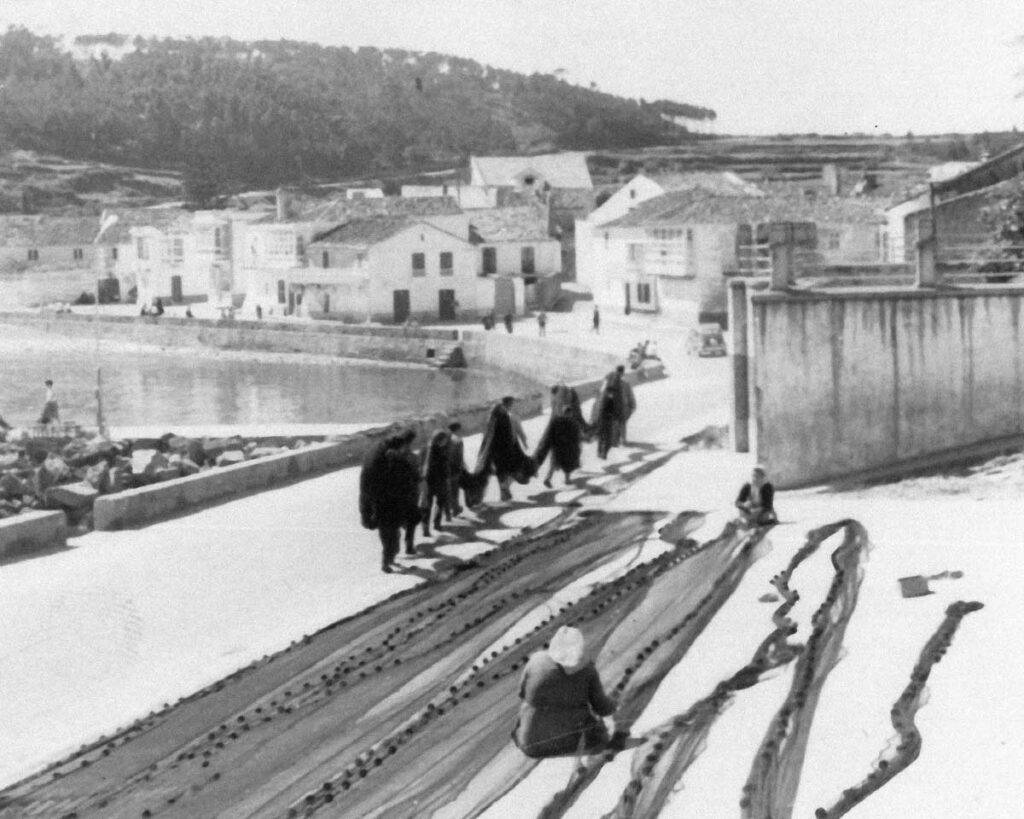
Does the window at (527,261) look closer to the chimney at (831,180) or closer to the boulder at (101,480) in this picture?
the chimney at (831,180)

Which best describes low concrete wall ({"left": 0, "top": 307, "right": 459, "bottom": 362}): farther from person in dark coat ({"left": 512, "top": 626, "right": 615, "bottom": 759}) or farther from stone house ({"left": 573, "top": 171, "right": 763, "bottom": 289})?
person in dark coat ({"left": 512, "top": 626, "right": 615, "bottom": 759})

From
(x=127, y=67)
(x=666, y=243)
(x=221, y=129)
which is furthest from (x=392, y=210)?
(x=221, y=129)

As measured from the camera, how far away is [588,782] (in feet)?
30.2

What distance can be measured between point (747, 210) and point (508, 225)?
17474mm

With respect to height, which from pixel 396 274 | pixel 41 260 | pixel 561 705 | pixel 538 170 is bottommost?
pixel 561 705

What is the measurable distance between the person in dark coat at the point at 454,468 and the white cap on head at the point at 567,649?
837 cm

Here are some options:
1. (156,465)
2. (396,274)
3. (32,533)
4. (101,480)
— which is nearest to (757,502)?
(32,533)

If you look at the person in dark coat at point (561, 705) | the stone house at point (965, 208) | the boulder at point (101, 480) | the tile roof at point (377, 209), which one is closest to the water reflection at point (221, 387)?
the tile roof at point (377, 209)

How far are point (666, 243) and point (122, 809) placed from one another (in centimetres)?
5491

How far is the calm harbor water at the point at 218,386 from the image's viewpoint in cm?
5059

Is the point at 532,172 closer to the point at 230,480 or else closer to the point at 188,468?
the point at 188,468

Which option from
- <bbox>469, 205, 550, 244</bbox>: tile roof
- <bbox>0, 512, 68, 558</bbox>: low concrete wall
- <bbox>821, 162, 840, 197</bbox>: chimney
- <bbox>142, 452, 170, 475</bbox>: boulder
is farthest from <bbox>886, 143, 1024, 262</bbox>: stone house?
<bbox>821, 162, 840, 197</bbox>: chimney

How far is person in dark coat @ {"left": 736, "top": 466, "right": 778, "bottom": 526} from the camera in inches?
647

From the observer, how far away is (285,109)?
114 meters
